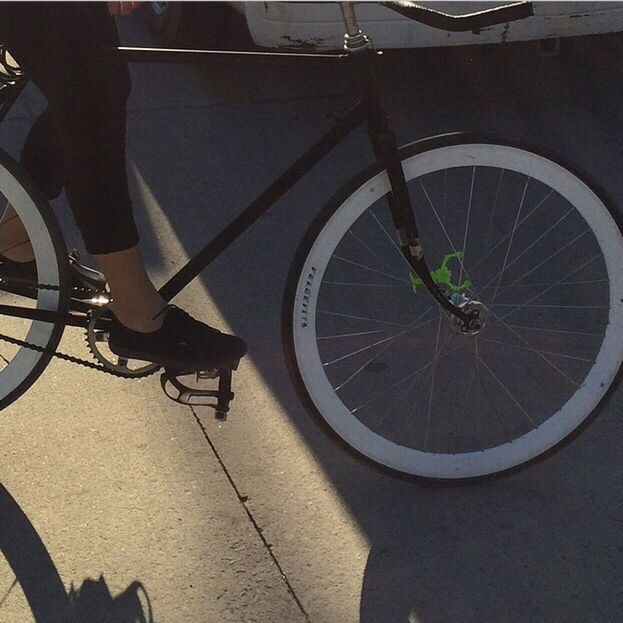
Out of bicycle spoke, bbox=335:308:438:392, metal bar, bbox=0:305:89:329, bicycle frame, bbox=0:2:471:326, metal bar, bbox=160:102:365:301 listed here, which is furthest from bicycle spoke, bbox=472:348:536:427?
metal bar, bbox=0:305:89:329

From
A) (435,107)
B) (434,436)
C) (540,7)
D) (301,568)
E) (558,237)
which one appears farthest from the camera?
(435,107)

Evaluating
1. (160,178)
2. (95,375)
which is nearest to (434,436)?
(95,375)

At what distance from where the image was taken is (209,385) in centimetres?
312

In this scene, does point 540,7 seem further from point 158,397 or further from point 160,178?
point 158,397

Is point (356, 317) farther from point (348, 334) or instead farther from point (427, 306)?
point (427, 306)

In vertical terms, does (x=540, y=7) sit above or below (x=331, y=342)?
above

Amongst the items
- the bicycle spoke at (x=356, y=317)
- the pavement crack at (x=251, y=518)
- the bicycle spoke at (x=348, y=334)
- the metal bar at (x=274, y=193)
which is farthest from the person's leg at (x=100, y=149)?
the bicycle spoke at (x=356, y=317)

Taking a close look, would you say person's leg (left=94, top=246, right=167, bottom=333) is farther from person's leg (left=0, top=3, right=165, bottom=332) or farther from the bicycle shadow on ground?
the bicycle shadow on ground

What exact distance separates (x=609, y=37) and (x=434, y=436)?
10.2 ft

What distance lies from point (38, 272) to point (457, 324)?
106 centimetres

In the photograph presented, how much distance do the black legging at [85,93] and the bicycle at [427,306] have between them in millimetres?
92

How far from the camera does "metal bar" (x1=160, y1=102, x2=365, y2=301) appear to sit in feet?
7.88

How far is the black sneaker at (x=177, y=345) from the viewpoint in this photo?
2570 mm

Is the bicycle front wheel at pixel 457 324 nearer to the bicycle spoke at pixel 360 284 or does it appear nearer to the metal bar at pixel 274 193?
the bicycle spoke at pixel 360 284
